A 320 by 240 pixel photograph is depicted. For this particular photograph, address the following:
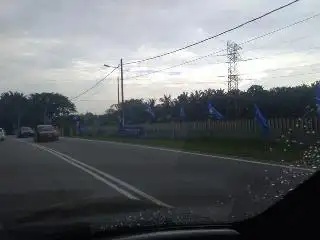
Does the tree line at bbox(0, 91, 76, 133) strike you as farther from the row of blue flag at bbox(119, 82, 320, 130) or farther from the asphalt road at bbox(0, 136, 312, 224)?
the asphalt road at bbox(0, 136, 312, 224)

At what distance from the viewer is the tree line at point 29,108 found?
122 m

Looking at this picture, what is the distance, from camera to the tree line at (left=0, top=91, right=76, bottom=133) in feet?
399

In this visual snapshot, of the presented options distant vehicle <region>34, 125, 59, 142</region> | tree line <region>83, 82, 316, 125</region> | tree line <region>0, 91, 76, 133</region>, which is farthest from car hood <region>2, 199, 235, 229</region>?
tree line <region>0, 91, 76, 133</region>

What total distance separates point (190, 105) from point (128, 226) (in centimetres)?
5374

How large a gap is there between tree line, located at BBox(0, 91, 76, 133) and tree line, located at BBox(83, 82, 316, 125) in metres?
55.1

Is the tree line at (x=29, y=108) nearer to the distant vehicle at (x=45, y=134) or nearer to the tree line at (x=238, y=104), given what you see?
the tree line at (x=238, y=104)

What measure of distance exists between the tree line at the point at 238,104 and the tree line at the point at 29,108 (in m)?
55.1

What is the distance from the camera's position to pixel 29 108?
123375 mm

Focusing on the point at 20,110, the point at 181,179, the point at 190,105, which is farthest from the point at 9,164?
the point at 20,110

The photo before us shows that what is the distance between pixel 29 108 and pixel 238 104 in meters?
84.9

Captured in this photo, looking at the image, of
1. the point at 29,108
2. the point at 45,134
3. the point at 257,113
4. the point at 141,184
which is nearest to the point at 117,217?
the point at 141,184

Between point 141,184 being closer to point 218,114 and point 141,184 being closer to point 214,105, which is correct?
point 218,114

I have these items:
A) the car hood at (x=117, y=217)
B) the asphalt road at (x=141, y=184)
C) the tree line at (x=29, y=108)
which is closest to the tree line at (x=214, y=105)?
the tree line at (x=29, y=108)

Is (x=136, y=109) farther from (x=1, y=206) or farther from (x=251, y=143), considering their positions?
(x=1, y=206)
